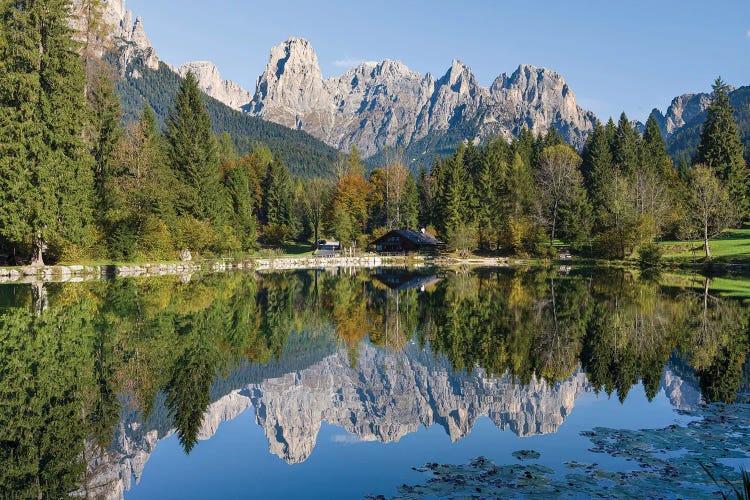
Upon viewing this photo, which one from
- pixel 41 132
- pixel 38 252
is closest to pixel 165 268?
pixel 38 252

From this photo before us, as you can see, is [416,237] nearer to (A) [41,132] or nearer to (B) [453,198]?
(B) [453,198]

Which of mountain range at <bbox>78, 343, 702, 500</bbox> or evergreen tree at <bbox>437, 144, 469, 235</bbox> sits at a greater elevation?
evergreen tree at <bbox>437, 144, 469, 235</bbox>

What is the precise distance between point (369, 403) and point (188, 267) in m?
45.4

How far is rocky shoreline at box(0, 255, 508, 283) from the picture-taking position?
38.6 meters

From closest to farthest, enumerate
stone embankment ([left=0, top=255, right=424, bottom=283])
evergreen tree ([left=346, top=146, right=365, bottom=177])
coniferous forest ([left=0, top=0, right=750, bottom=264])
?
coniferous forest ([left=0, top=0, right=750, bottom=264])
stone embankment ([left=0, top=255, right=424, bottom=283])
evergreen tree ([left=346, top=146, right=365, bottom=177])

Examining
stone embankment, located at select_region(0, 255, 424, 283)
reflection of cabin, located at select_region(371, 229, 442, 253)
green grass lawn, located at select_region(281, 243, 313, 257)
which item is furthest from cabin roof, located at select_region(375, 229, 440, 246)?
green grass lawn, located at select_region(281, 243, 313, 257)

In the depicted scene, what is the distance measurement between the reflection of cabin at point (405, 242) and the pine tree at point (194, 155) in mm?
27055

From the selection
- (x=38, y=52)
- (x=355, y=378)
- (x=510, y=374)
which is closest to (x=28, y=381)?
(x=355, y=378)

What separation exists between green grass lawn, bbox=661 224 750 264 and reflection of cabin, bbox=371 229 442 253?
108 feet

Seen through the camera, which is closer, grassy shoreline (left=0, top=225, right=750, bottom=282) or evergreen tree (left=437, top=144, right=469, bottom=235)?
grassy shoreline (left=0, top=225, right=750, bottom=282)

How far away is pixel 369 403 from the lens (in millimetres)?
12320

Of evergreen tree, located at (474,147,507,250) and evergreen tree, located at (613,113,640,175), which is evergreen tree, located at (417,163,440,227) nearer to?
evergreen tree, located at (474,147,507,250)

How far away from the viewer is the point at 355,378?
1484 centimetres

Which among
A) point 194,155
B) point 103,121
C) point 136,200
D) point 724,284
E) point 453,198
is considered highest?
point 103,121
